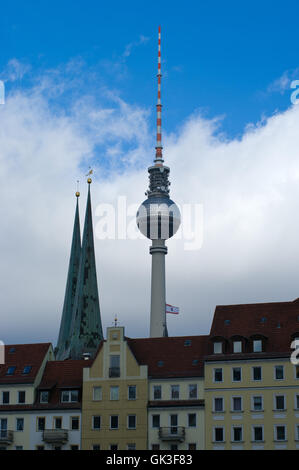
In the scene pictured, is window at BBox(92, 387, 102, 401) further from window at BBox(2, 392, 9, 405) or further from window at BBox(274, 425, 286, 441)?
window at BBox(274, 425, 286, 441)

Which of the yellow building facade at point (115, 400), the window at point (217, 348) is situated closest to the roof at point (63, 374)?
the yellow building facade at point (115, 400)

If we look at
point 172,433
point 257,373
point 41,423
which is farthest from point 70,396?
point 257,373

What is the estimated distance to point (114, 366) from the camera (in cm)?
11781

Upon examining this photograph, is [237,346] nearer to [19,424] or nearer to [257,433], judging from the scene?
[257,433]

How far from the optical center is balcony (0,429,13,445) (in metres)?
118

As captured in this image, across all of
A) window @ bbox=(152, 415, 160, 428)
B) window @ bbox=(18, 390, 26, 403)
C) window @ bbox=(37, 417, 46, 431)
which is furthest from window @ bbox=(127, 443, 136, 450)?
window @ bbox=(18, 390, 26, 403)

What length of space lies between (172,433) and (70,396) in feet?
45.8

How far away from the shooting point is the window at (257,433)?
363 feet

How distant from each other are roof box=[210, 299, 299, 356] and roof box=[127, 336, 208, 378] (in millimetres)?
3641

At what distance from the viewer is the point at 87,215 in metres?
194

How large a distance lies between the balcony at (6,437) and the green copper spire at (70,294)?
63.6 m

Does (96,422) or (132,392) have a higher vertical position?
(132,392)
